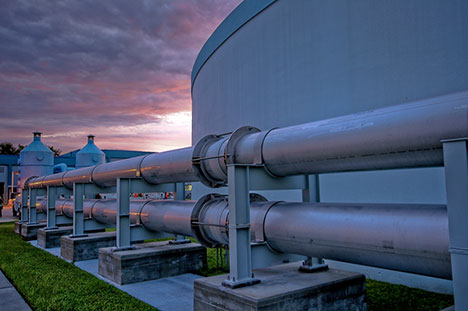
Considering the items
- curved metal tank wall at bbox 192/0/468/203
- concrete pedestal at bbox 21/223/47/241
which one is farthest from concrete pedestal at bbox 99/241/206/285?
concrete pedestal at bbox 21/223/47/241

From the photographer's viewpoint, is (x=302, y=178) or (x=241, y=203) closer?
(x=241, y=203)

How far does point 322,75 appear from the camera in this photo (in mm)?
8445

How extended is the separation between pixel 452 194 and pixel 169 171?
5.48 meters

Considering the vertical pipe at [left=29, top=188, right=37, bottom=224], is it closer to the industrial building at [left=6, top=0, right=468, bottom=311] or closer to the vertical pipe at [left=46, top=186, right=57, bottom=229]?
the vertical pipe at [left=46, top=186, right=57, bottom=229]

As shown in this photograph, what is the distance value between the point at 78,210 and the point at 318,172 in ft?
27.5

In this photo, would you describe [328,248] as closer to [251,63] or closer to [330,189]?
[330,189]

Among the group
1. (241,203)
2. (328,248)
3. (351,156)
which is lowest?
A: (328,248)

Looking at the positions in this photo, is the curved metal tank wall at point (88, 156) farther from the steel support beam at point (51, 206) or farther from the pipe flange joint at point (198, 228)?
the pipe flange joint at point (198, 228)

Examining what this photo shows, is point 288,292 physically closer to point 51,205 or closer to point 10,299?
point 10,299

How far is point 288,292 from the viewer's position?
14.7 ft

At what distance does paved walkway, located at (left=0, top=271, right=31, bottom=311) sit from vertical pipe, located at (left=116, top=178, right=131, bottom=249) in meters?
2.10

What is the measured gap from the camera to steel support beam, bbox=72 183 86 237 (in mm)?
10781

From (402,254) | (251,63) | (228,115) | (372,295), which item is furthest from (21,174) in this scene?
(402,254)

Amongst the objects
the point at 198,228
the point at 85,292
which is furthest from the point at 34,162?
the point at 198,228
